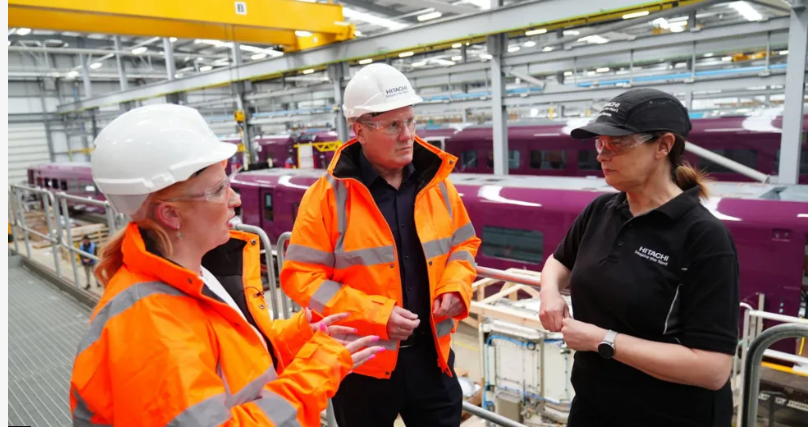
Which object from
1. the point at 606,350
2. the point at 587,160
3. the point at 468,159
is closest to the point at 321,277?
the point at 606,350

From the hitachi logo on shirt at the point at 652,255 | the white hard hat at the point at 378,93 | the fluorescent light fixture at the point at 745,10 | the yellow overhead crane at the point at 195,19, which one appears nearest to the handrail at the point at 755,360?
the hitachi logo on shirt at the point at 652,255

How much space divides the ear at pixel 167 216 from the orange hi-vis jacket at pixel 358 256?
2.22 ft

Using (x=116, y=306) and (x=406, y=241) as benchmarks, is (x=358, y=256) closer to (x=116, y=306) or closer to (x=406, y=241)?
(x=406, y=241)

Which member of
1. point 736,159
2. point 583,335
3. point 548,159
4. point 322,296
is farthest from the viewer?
point 548,159

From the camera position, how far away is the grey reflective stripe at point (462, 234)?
204cm

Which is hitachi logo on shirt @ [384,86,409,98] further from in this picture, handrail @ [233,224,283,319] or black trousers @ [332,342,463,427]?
handrail @ [233,224,283,319]

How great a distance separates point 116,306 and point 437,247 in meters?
1.11

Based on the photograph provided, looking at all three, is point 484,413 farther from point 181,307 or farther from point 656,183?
point 181,307

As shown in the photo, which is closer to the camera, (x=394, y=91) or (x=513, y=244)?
(x=394, y=91)

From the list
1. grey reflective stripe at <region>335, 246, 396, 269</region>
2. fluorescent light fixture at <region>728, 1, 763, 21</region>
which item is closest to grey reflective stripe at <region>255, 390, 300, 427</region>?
grey reflective stripe at <region>335, 246, 396, 269</region>

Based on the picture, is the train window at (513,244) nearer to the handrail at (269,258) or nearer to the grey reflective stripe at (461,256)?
the handrail at (269,258)

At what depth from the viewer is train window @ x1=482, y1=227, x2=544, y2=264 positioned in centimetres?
570

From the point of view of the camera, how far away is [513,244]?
232 inches

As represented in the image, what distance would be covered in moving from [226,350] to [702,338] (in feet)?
3.78
